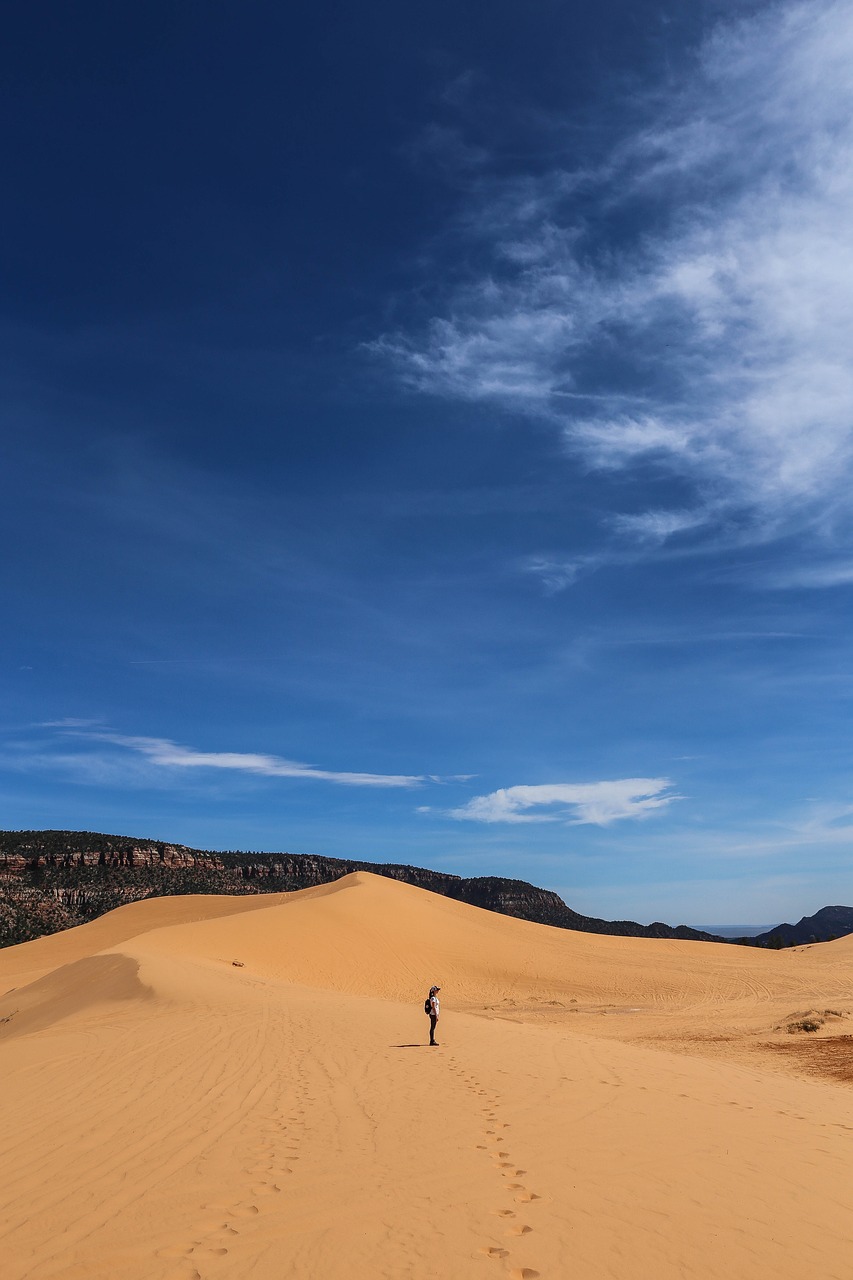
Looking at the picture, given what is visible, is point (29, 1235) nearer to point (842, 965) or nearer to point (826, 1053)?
point (826, 1053)

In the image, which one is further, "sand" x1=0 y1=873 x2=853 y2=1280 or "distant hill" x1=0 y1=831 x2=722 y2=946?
"distant hill" x1=0 y1=831 x2=722 y2=946

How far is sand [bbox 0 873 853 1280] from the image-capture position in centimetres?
539

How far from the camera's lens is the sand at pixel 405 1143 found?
5395 millimetres

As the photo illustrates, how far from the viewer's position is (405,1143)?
8.13m

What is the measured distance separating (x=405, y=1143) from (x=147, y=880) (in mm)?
81278

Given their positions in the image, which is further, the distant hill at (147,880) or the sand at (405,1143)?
the distant hill at (147,880)

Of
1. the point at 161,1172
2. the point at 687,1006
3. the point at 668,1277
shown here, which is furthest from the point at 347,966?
the point at 668,1277

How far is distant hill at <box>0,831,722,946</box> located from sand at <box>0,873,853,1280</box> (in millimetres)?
54269

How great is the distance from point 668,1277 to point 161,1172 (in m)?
4.73

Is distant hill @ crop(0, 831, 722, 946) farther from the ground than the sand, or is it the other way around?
distant hill @ crop(0, 831, 722, 946)

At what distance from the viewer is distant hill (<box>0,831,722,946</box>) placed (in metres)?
71.1

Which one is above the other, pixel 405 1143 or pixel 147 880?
pixel 147 880

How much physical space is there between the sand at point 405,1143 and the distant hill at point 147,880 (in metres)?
54.3

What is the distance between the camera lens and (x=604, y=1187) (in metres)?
6.56
